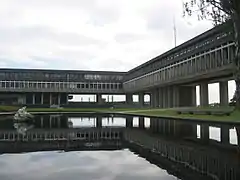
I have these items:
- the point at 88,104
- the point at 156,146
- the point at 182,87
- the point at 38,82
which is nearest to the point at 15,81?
the point at 38,82

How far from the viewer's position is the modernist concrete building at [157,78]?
48047 mm

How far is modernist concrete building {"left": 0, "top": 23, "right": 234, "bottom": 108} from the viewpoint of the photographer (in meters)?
48.0

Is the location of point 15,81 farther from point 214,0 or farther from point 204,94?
point 214,0

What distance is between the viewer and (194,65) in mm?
54688

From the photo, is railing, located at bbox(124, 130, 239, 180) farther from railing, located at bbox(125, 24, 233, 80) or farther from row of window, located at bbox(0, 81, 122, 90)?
row of window, located at bbox(0, 81, 122, 90)

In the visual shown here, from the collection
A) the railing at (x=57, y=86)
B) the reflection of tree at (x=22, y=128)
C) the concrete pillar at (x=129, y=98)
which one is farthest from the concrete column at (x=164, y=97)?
the reflection of tree at (x=22, y=128)

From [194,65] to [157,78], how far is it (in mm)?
19517

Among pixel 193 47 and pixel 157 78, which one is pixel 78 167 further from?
pixel 157 78

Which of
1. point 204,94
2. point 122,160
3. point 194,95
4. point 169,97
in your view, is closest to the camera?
point 122,160

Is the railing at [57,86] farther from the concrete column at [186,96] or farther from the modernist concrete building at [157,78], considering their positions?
the concrete column at [186,96]

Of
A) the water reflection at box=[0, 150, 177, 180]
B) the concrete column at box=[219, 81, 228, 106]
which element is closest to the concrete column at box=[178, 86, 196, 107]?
the concrete column at box=[219, 81, 228, 106]

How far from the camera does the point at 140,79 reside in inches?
3482

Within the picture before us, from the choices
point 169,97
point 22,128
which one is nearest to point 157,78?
point 169,97

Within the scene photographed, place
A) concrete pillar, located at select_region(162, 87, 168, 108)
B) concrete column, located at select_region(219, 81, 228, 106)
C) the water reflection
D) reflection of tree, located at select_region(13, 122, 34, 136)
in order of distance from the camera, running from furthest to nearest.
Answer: concrete pillar, located at select_region(162, 87, 168, 108)
concrete column, located at select_region(219, 81, 228, 106)
reflection of tree, located at select_region(13, 122, 34, 136)
the water reflection
